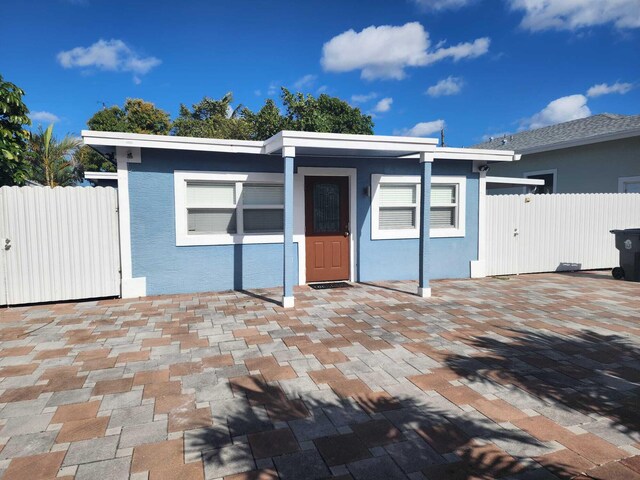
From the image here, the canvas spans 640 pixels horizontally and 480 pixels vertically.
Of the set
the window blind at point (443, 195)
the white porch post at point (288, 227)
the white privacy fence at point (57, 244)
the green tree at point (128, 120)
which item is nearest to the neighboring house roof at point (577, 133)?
the window blind at point (443, 195)

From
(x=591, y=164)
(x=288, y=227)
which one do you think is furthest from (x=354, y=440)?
(x=591, y=164)

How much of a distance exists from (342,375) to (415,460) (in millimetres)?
1358

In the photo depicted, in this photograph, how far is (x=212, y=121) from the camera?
27.0 meters

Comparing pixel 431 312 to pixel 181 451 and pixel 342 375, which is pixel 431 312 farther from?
pixel 181 451

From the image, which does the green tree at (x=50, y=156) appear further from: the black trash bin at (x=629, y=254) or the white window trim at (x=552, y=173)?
the white window trim at (x=552, y=173)

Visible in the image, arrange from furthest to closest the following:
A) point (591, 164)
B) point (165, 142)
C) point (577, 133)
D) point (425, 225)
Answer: point (577, 133) → point (591, 164) → point (425, 225) → point (165, 142)

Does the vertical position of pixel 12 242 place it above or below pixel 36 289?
above

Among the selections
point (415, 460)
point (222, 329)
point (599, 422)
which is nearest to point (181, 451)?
point (415, 460)

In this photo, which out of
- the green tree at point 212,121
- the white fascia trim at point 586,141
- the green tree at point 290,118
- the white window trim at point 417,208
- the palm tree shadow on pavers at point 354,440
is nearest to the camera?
the palm tree shadow on pavers at point 354,440

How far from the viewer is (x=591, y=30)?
15.0 metres

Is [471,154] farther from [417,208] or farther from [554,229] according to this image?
[554,229]

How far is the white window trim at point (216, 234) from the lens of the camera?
7094 mm

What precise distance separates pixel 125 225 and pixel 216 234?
1569 mm

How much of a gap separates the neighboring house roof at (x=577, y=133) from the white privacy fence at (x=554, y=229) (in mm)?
2710
